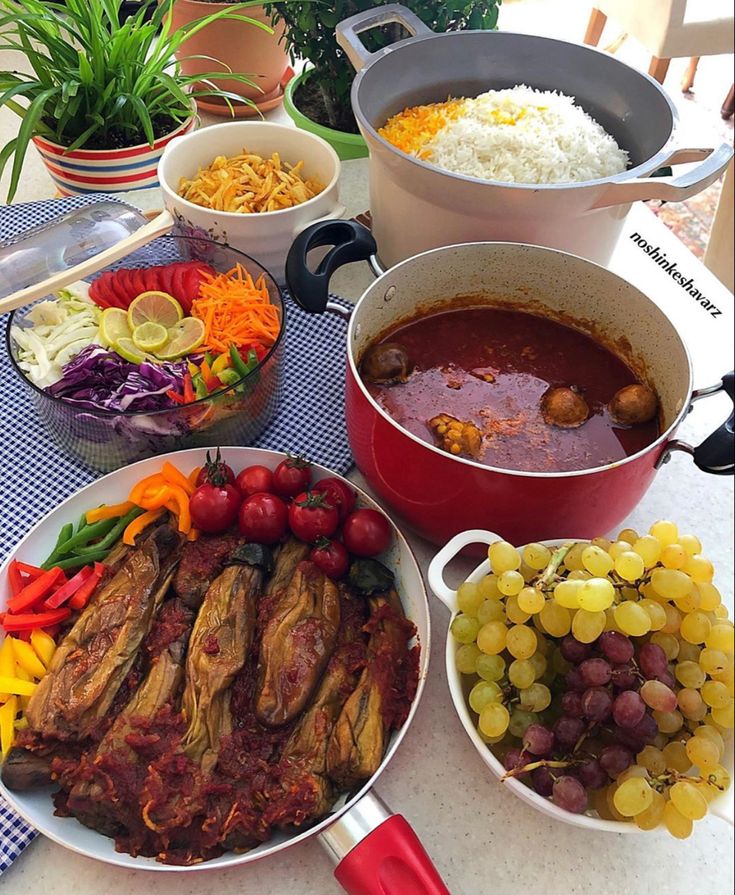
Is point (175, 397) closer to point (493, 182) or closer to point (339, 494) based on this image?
point (339, 494)

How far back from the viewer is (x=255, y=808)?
1.87 feet

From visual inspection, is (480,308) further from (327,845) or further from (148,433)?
(327,845)

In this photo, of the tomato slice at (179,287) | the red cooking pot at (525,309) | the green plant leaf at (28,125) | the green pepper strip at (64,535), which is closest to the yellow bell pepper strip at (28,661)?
the green pepper strip at (64,535)

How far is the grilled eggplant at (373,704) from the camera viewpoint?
22.9 inches

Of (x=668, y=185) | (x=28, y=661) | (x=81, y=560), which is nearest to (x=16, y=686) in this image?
(x=28, y=661)

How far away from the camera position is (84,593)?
0.69 m

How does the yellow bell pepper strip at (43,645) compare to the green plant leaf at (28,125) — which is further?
the green plant leaf at (28,125)

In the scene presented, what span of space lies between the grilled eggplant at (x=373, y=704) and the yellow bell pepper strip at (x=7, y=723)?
0.25m

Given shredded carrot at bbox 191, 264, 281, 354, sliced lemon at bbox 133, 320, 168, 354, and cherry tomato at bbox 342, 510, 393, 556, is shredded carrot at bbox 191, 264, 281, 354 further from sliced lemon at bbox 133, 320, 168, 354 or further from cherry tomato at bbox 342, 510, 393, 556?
cherry tomato at bbox 342, 510, 393, 556

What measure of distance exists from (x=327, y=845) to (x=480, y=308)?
0.57 m

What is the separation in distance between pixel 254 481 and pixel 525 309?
37 centimetres

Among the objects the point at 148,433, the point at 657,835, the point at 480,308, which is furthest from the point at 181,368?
the point at 657,835

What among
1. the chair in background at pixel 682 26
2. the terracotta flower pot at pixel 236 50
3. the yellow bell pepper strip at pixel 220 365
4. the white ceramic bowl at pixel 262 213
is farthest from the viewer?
the chair in background at pixel 682 26

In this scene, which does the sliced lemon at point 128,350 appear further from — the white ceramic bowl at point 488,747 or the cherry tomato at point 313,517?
the white ceramic bowl at point 488,747
